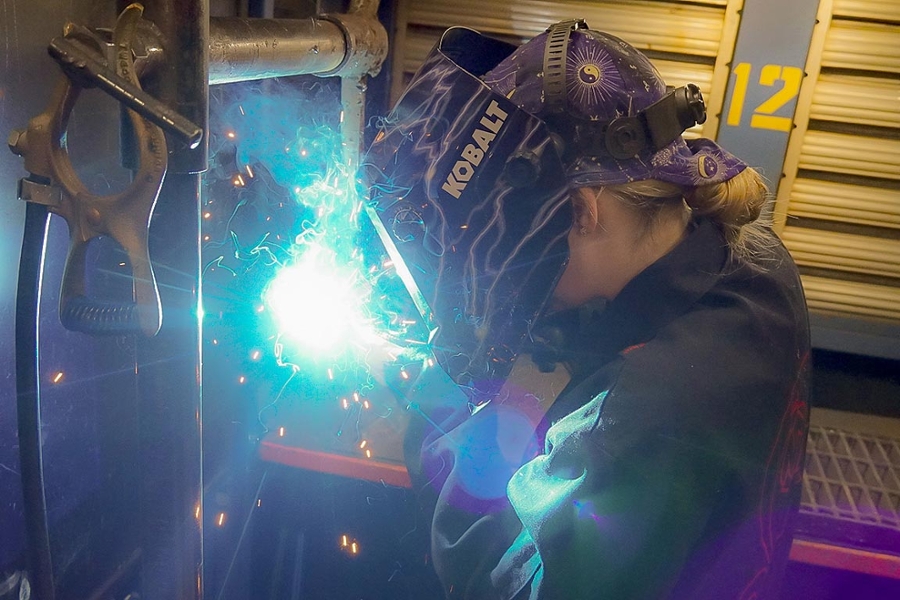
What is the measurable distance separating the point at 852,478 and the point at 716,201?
62.2 inches

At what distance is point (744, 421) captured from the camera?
3.67 ft

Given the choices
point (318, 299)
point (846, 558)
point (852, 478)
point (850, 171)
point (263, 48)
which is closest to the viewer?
point (263, 48)

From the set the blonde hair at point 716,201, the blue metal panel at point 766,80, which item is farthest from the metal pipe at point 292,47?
the blue metal panel at point 766,80

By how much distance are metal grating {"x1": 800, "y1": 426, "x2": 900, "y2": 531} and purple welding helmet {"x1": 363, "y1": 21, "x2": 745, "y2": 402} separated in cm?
144

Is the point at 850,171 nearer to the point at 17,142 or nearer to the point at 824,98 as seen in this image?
the point at 824,98

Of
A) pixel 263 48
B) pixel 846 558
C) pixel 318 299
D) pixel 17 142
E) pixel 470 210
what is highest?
pixel 263 48

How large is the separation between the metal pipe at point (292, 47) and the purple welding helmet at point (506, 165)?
197mm

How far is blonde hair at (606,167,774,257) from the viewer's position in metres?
1.17

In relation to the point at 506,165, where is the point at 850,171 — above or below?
below

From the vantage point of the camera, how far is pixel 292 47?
1.08 m

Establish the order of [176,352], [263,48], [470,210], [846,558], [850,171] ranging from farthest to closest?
1. [850,171]
2. [846,558]
3. [470,210]
4. [263,48]
5. [176,352]

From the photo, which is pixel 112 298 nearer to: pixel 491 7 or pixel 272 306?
pixel 272 306

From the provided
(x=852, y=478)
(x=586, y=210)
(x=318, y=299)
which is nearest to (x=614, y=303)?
(x=586, y=210)

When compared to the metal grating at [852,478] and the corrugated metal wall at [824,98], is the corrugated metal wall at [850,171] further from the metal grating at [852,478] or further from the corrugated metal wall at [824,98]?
the metal grating at [852,478]
